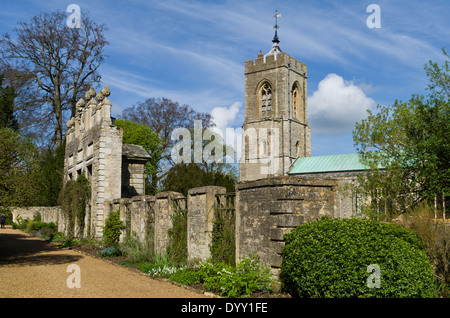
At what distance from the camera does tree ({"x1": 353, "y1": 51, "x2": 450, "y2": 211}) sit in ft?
42.9

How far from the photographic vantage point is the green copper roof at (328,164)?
3794 cm

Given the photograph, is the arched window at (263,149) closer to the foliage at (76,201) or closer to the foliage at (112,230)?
the foliage at (76,201)

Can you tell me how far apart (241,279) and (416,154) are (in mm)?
8947

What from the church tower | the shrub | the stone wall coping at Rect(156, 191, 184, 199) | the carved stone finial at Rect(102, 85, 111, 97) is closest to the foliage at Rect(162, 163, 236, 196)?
the carved stone finial at Rect(102, 85, 111, 97)

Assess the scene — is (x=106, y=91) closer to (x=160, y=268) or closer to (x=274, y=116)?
(x=160, y=268)

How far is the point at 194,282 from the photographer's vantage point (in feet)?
29.7

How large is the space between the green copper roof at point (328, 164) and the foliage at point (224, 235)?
2841cm

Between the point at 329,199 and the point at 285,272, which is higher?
the point at 329,199

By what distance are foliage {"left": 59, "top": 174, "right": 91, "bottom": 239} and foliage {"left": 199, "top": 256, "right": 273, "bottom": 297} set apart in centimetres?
1221

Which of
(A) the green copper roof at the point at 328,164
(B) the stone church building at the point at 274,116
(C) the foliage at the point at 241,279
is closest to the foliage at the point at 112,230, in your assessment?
(C) the foliage at the point at 241,279

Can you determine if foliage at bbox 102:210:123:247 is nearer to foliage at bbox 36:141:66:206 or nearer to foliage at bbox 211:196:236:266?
foliage at bbox 211:196:236:266

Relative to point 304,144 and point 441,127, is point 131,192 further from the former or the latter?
point 304,144
